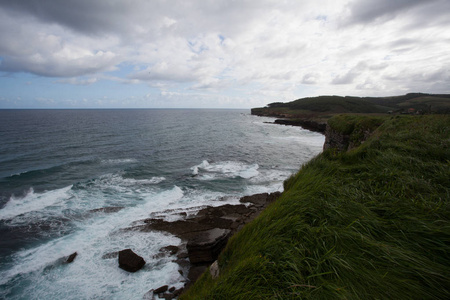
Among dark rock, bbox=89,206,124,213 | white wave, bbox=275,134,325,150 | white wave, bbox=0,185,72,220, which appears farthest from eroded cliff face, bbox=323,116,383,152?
white wave, bbox=0,185,72,220

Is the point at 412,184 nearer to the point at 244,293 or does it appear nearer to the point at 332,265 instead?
the point at 332,265

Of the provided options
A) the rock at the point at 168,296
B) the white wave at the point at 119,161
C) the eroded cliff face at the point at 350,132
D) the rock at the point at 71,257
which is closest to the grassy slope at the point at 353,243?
the rock at the point at 168,296

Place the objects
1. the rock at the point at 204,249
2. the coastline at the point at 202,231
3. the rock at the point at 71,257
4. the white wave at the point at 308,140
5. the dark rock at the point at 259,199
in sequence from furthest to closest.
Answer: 1. the white wave at the point at 308,140
2. the dark rock at the point at 259,199
3. the rock at the point at 71,257
4. the rock at the point at 204,249
5. the coastline at the point at 202,231

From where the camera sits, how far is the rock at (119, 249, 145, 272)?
9.04 m

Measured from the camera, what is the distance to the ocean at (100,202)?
8.76 m

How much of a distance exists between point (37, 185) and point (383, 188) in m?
25.5

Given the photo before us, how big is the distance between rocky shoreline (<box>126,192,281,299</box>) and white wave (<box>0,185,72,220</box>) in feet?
28.1

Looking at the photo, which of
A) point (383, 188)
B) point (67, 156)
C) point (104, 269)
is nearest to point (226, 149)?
point (67, 156)

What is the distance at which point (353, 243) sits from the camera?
307cm

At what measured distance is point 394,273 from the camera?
2594 millimetres

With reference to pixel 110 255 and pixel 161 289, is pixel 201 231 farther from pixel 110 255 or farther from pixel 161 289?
pixel 110 255

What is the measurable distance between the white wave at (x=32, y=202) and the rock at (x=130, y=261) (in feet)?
33.7

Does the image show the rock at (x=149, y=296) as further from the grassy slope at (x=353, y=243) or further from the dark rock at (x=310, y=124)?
the dark rock at (x=310, y=124)

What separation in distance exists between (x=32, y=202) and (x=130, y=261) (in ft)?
41.2
